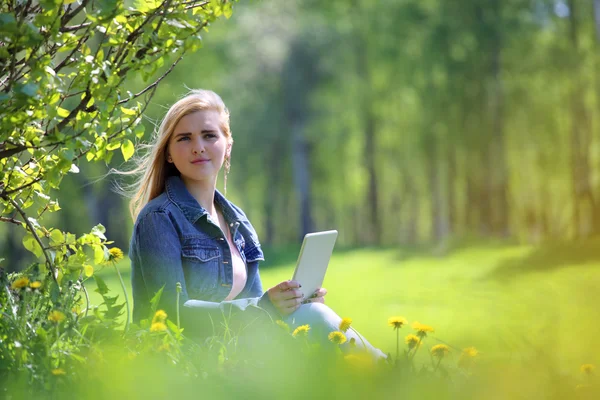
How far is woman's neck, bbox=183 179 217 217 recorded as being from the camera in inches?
160

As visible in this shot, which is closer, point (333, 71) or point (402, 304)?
point (402, 304)

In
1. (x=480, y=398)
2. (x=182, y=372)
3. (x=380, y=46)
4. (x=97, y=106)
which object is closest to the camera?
(x=480, y=398)

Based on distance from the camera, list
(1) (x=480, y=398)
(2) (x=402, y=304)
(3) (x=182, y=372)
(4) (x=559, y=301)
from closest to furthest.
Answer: (1) (x=480, y=398)
(3) (x=182, y=372)
(4) (x=559, y=301)
(2) (x=402, y=304)

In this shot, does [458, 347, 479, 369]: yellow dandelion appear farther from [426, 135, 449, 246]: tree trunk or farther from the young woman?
[426, 135, 449, 246]: tree trunk

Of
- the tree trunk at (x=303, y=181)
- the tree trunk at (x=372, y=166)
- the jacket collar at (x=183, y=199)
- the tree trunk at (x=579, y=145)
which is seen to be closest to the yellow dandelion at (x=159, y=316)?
the jacket collar at (x=183, y=199)

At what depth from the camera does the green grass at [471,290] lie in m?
8.22

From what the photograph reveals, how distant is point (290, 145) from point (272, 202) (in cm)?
548

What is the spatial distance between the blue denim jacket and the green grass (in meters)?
1.18

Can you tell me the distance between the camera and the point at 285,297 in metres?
3.47

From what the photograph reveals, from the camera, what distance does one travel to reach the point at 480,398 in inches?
94.3

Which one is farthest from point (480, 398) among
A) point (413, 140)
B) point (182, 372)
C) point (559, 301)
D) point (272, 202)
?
point (272, 202)

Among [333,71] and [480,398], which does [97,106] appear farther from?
[333,71]

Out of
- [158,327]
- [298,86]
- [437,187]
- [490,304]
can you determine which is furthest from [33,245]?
[437,187]

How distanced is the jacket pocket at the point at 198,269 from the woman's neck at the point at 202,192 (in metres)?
0.32
